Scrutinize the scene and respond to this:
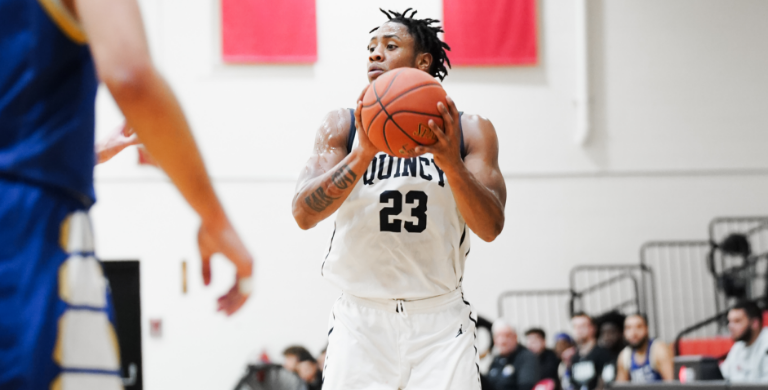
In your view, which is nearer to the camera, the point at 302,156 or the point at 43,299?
the point at 43,299

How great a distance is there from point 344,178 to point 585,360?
19.3 feet

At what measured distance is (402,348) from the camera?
9.72 ft

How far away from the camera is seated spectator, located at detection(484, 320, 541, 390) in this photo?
319 inches

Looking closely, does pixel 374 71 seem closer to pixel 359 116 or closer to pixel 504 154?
pixel 359 116

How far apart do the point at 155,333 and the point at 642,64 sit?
24.3 feet

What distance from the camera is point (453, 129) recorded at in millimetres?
2764

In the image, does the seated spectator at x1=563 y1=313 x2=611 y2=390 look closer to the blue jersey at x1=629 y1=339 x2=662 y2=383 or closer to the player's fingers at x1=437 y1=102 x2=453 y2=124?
the blue jersey at x1=629 y1=339 x2=662 y2=383

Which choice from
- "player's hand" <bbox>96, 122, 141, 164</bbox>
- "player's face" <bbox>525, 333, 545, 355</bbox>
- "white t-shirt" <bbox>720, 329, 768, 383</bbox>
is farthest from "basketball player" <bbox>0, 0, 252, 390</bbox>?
"player's face" <bbox>525, 333, 545, 355</bbox>

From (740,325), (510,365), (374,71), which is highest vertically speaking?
(374,71)

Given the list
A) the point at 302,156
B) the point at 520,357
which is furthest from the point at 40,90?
the point at 302,156

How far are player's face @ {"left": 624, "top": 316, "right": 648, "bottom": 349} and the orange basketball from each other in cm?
557

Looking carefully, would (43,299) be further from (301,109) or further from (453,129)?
(301,109)

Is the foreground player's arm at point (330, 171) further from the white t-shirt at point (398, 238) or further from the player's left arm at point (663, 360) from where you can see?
the player's left arm at point (663, 360)

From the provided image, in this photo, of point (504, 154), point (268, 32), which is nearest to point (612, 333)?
point (504, 154)
